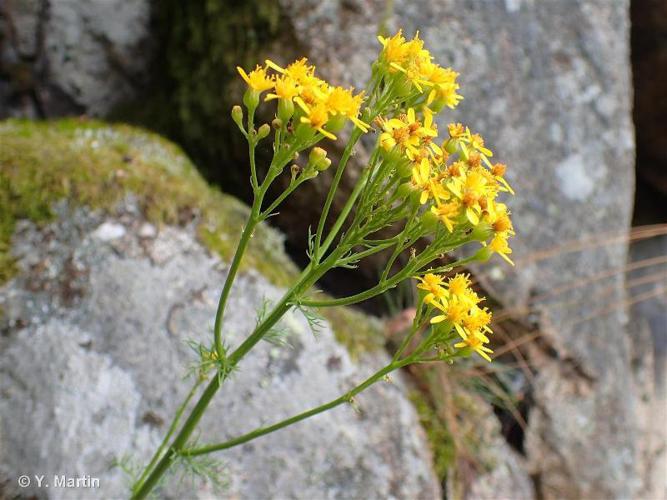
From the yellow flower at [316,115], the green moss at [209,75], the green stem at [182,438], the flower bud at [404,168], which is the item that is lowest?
the green stem at [182,438]

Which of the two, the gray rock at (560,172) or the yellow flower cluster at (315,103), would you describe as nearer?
the yellow flower cluster at (315,103)

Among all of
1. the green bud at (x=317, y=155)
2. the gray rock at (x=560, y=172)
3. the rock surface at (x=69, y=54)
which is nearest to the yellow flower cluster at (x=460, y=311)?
the green bud at (x=317, y=155)

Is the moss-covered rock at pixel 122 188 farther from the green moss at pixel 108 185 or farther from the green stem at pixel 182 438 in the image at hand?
the green stem at pixel 182 438

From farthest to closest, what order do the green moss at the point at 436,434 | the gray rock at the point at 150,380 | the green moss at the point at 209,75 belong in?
the green moss at the point at 209,75 < the green moss at the point at 436,434 < the gray rock at the point at 150,380

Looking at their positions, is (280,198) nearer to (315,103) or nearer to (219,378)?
(315,103)

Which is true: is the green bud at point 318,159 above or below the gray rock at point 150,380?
above

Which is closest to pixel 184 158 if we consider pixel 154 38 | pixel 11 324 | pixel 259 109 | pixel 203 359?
pixel 259 109

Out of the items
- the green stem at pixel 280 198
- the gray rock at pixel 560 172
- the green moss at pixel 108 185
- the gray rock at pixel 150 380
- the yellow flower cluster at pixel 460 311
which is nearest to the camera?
the green stem at pixel 280 198

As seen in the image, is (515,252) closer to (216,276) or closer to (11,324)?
(216,276)
